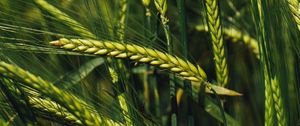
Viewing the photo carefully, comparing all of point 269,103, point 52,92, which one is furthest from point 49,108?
point 269,103

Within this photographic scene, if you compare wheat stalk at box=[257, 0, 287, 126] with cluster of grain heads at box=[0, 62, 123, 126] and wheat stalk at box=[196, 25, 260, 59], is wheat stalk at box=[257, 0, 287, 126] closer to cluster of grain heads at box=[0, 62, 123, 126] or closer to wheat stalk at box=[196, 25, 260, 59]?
cluster of grain heads at box=[0, 62, 123, 126]

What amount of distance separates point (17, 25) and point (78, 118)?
216mm

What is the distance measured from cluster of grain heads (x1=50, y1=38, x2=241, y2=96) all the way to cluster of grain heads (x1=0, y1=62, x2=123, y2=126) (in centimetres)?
8

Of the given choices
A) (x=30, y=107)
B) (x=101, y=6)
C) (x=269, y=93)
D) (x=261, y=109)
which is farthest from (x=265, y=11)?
(x=261, y=109)

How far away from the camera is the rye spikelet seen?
69 cm

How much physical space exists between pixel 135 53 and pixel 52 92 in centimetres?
16

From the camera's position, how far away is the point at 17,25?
34.7 inches

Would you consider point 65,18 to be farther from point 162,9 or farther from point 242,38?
point 242,38

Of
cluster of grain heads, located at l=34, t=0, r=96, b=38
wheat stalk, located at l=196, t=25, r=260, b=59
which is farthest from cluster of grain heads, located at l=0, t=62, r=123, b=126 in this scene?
wheat stalk, located at l=196, t=25, r=260, b=59

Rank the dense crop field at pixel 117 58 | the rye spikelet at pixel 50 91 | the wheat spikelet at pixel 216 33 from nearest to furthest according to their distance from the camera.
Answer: the rye spikelet at pixel 50 91 → the dense crop field at pixel 117 58 → the wheat spikelet at pixel 216 33

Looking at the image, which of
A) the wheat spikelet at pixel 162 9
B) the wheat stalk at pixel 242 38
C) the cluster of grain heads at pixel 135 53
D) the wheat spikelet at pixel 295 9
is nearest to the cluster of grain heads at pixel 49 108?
the cluster of grain heads at pixel 135 53

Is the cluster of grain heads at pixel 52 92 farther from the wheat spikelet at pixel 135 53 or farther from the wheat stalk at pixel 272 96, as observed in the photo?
the wheat stalk at pixel 272 96

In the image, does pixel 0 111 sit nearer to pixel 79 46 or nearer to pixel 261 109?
pixel 79 46

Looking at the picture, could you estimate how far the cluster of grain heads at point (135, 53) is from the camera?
784mm
